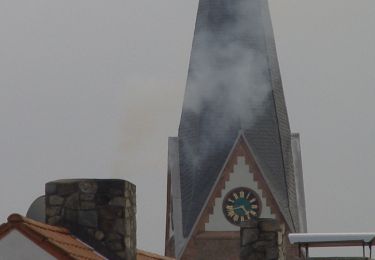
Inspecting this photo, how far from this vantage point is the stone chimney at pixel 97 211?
18562 millimetres

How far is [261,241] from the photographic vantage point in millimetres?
18531

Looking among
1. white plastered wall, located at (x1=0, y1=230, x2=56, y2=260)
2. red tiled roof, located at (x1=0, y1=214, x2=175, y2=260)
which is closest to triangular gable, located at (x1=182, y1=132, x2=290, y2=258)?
red tiled roof, located at (x1=0, y1=214, x2=175, y2=260)

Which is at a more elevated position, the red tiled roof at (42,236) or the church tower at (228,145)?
the church tower at (228,145)

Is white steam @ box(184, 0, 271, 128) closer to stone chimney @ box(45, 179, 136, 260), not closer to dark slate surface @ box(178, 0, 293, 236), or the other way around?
dark slate surface @ box(178, 0, 293, 236)

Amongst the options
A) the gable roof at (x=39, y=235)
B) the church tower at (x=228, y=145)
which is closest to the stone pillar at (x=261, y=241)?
the gable roof at (x=39, y=235)

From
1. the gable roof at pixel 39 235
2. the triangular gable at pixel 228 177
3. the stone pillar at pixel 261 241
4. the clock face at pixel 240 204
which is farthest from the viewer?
the clock face at pixel 240 204

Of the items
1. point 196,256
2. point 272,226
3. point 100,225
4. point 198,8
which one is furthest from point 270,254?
point 198,8

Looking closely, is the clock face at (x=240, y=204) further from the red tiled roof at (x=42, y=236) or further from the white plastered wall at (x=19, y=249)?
the white plastered wall at (x=19, y=249)

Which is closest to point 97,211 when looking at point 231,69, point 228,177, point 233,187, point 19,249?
point 19,249

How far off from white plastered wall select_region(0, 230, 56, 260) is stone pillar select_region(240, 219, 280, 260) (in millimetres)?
2814

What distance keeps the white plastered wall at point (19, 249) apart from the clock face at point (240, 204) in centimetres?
4733

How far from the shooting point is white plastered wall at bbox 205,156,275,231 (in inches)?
2517

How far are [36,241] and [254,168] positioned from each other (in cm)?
4810

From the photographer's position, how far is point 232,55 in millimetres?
65312
